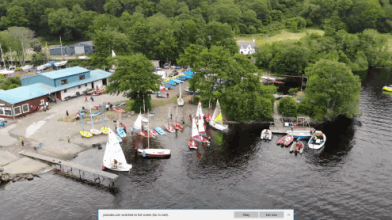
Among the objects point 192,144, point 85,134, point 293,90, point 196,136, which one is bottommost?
point 192,144

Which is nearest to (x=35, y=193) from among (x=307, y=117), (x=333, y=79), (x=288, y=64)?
(x=307, y=117)

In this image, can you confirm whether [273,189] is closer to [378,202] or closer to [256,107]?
[378,202]

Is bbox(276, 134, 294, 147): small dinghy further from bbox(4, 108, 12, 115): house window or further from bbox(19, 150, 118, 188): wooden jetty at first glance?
bbox(4, 108, 12, 115): house window

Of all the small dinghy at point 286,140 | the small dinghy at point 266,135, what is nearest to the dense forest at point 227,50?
the small dinghy at point 266,135

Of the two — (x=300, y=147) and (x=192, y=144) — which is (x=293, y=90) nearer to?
(x=300, y=147)

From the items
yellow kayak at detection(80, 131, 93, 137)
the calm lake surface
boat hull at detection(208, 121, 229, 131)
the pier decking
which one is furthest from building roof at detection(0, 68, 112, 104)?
the pier decking

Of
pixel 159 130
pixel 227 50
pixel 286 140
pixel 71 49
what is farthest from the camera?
pixel 71 49

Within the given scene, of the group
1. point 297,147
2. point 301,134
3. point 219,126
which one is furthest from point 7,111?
point 301,134
